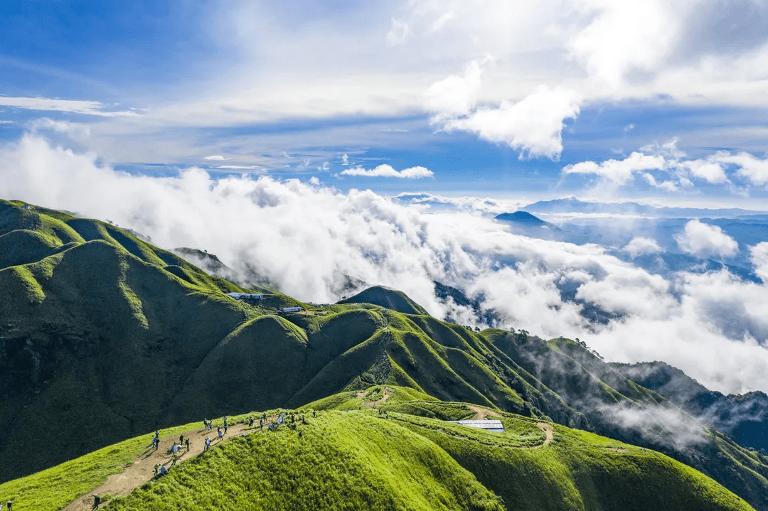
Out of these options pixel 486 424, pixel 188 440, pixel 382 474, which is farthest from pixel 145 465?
pixel 486 424

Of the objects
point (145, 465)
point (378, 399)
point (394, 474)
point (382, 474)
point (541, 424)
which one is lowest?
point (378, 399)

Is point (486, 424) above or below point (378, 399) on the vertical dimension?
above

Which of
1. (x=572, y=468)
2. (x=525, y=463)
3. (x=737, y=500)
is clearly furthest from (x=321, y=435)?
(x=737, y=500)

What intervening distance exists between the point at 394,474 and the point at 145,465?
140 ft

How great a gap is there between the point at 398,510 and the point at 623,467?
3122 inches

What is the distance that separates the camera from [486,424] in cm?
14250

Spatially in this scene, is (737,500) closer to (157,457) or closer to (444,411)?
(444,411)

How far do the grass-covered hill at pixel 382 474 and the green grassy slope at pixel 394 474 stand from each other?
0.75 feet

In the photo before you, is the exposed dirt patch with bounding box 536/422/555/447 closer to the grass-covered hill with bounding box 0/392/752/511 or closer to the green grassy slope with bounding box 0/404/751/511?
the grass-covered hill with bounding box 0/392/752/511

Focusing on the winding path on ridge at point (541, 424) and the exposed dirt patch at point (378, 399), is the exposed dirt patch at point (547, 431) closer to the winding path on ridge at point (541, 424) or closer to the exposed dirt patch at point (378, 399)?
the winding path on ridge at point (541, 424)

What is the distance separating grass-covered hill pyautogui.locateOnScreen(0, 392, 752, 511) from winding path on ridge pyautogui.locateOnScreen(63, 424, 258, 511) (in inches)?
12.3

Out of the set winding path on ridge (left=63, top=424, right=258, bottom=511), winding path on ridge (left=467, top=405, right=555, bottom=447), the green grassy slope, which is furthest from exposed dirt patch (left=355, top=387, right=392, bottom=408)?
winding path on ridge (left=63, top=424, right=258, bottom=511)

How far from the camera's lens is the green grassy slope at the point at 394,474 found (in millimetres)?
64625

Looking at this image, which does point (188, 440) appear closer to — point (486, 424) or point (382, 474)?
point (382, 474)
